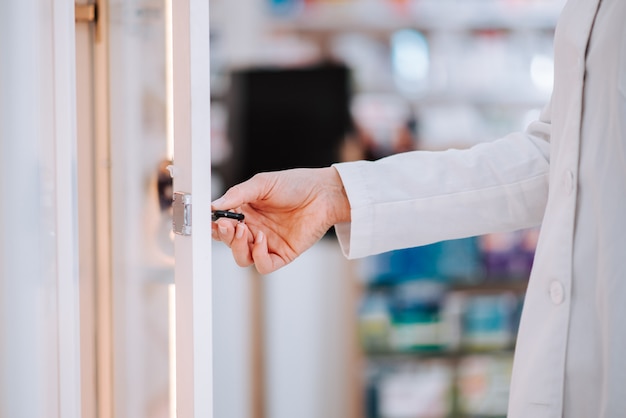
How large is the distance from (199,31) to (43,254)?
1.08ft

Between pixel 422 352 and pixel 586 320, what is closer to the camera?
pixel 586 320

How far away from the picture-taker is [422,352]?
351 centimetres

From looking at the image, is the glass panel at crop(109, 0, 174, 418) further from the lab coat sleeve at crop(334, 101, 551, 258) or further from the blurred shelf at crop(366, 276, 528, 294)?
the blurred shelf at crop(366, 276, 528, 294)

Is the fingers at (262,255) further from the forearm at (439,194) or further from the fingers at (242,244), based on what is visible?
the forearm at (439,194)

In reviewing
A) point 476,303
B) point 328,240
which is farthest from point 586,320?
point 476,303

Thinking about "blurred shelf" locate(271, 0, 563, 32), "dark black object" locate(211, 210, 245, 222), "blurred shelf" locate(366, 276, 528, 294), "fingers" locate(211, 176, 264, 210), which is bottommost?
"blurred shelf" locate(366, 276, 528, 294)

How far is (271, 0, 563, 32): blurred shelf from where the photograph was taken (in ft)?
→ 11.8

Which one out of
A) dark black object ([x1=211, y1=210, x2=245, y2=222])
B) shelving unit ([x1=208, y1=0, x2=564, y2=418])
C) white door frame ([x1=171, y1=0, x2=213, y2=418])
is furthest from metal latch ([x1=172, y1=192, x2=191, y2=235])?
shelving unit ([x1=208, y1=0, x2=564, y2=418])

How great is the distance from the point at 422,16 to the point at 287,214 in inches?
102

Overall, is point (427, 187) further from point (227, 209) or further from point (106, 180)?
point (106, 180)

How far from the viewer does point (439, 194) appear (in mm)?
1261

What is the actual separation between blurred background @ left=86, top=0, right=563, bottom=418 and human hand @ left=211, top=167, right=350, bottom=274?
2.01 m

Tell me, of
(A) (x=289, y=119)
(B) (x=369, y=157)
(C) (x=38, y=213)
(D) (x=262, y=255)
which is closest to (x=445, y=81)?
(B) (x=369, y=157)

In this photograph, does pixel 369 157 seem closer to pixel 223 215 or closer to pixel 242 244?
pixel 242 244
